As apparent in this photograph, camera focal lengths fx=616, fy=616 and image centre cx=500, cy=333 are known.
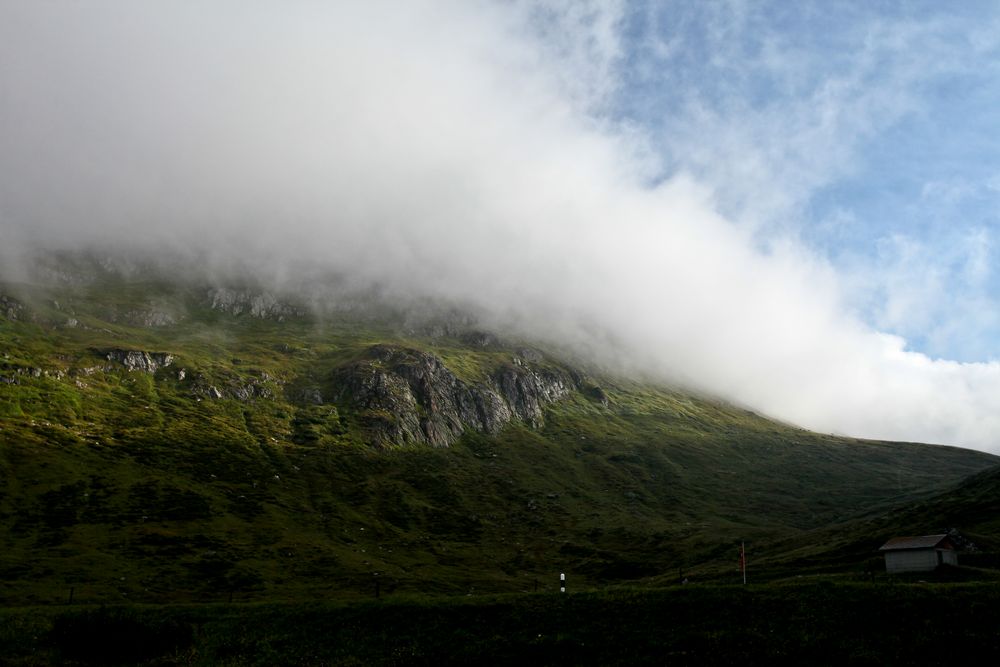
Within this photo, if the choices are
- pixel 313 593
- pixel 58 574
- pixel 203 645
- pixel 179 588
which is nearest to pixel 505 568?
pixel 313 593

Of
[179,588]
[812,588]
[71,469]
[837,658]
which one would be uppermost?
[71,469]

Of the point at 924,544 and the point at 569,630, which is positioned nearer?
the point at 569,630

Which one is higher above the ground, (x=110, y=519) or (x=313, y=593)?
(x=110, y=519)

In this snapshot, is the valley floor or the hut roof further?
the hut roof

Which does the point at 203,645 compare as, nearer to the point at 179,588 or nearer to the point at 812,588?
the point at 812,588

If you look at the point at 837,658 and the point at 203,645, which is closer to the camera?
the point at 837,658

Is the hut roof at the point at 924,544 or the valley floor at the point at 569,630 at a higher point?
the hut roof at the point at 924,544

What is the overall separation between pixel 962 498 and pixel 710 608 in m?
136

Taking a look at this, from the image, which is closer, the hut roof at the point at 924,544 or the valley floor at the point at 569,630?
the valley floor at the point at 569,630

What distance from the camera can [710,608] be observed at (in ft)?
147

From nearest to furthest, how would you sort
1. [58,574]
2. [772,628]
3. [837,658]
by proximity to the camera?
1. [837,658]
2. [772,628]
3. [58,574]

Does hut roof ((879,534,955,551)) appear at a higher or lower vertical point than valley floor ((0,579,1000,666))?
higher

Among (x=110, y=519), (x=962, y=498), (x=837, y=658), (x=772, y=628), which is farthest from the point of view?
(x=110, y=519)

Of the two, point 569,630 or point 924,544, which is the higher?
point 924,544
